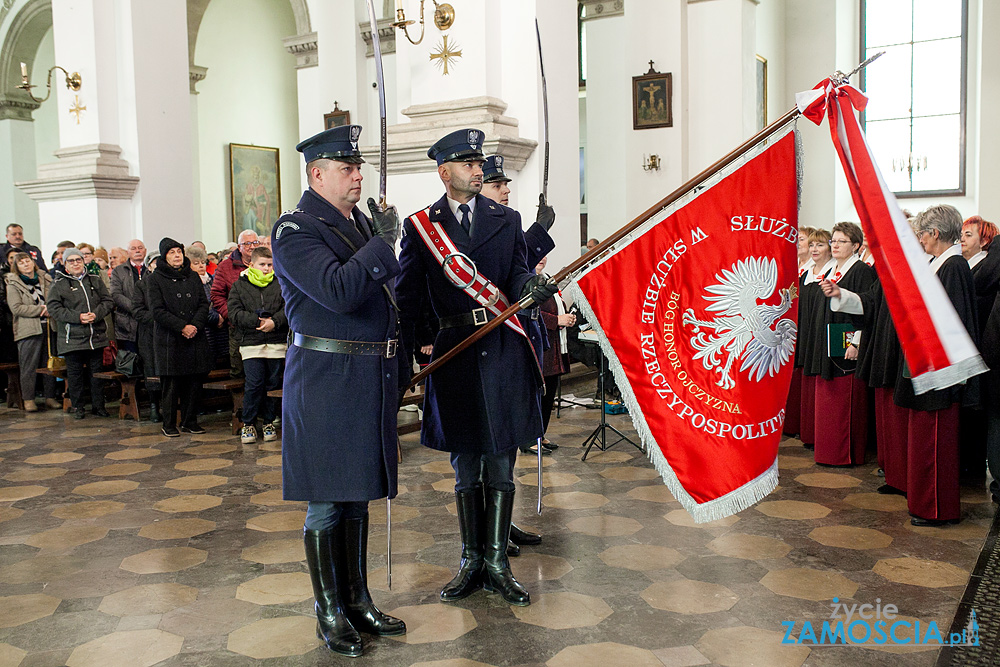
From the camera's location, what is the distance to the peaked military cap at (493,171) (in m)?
4.31

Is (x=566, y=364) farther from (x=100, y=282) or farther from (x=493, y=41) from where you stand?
(x=100, y=282)

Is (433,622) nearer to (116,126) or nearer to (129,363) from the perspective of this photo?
(129,363)

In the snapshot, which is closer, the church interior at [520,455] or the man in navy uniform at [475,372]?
the church interior at [520,455]

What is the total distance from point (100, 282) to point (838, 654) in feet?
22.0

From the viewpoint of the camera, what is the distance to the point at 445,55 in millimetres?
6746

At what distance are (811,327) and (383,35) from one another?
28.6 feet

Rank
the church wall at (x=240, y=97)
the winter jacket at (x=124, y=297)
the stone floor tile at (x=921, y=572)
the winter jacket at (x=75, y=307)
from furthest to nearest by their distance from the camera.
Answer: the church wall at (x=240, y=97) < the winter jacket at (x=124, y=297) < the winter jacket at (x=75, y=307) < the stone floor tile at (x=921, y=572)

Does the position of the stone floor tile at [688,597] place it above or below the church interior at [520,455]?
below

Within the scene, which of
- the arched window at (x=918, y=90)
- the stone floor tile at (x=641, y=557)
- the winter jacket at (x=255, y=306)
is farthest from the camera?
the arched window at (x=918, y=90)

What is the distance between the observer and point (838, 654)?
9.47 ft

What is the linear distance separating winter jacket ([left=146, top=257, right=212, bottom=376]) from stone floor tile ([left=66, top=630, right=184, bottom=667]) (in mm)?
3818

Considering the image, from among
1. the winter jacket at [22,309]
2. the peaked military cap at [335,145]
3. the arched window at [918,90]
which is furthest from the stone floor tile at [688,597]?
the arched window at [918,90]

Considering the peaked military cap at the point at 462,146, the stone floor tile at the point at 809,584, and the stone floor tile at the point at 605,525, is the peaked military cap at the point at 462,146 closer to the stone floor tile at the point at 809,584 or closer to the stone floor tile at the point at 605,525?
the stone floor tile at the point at 605,525

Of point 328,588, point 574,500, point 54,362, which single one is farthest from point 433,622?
point 54,362
